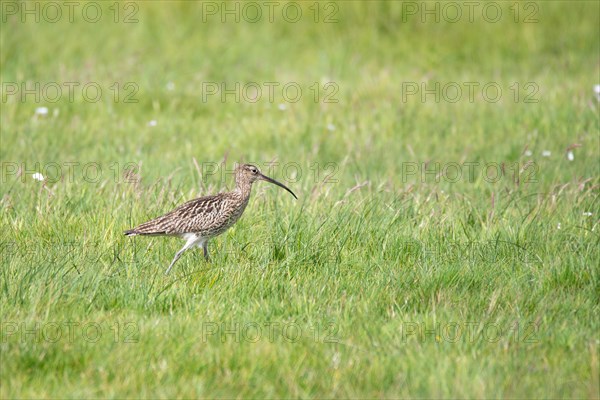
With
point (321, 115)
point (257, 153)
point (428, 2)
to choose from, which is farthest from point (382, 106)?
point (428, 2)

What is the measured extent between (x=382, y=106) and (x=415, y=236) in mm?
4612

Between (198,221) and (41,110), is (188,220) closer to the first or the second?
(198,221)

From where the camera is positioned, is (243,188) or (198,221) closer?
(198,221)

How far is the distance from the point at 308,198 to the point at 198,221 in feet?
5.22

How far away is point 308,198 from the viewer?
8.49 meters

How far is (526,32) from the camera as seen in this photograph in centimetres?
1418

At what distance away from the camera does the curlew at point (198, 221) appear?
7113mm

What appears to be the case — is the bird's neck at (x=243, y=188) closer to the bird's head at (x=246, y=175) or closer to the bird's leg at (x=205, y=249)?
the bird's head at (x=246, y=175)

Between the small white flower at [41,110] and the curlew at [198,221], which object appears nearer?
the curlew at [198,221]

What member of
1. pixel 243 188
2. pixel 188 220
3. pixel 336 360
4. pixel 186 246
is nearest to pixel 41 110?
pixel 243 188

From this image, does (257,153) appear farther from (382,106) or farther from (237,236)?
(237,236)

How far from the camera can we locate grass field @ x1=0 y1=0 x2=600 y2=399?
5559 millimetres

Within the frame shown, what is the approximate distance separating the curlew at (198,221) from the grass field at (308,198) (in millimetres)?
151

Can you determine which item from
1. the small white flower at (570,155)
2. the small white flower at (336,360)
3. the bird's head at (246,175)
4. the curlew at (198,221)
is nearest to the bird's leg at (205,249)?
the curlew at (198,221)
